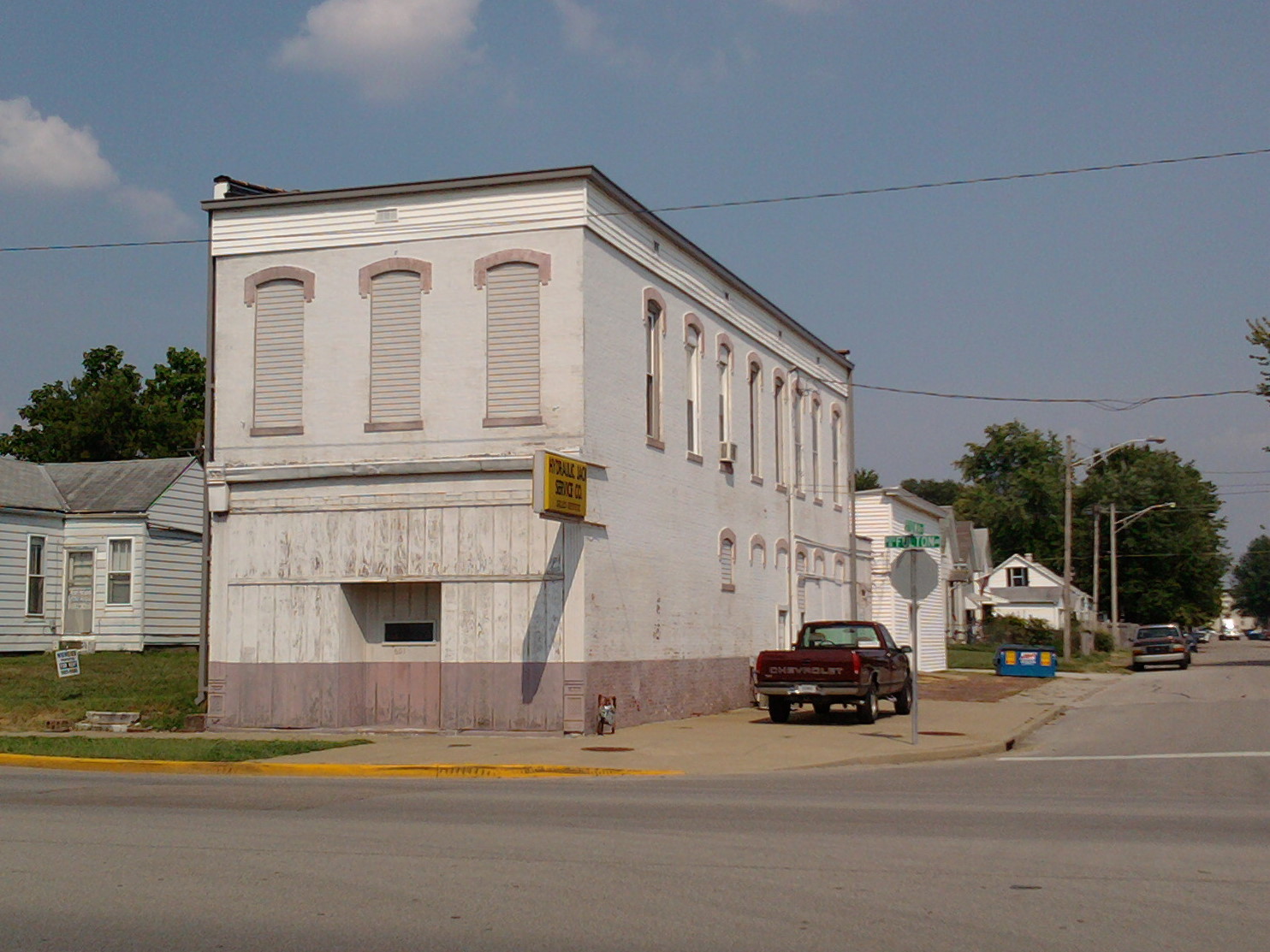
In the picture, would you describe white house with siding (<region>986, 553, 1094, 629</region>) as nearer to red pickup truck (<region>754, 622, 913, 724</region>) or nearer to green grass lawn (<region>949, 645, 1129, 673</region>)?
green grass lawn (<region>949, 645, 1129, 673</region>)

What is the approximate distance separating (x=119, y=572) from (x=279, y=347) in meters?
14.6

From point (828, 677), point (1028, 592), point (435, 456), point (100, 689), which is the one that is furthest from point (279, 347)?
point (1028, 592)

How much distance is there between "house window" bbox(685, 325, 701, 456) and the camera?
25328mm

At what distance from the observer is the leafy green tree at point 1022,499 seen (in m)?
98.4

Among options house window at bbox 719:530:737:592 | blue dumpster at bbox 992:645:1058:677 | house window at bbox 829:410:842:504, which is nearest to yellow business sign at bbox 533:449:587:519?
house window at bbox 719:530:737:592

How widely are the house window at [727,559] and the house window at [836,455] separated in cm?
834

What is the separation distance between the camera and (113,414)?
186ft

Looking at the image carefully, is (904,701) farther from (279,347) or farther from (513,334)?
(279,347)

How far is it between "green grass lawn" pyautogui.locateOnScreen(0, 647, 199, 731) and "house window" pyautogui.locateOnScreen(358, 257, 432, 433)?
19.6 feet

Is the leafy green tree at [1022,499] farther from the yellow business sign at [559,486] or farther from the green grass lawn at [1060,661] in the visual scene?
the yellow business sign at [559,486]

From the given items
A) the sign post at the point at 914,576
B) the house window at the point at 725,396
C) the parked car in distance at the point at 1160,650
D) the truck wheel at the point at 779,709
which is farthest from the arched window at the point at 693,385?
the parked car in distance at the point at 1160,650

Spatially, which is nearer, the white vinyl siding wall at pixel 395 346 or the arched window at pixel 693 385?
the white vinyl siding wall at pixel 395 346

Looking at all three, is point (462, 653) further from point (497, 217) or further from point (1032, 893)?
point (1032, 893)

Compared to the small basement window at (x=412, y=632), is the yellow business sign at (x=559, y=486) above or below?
above
